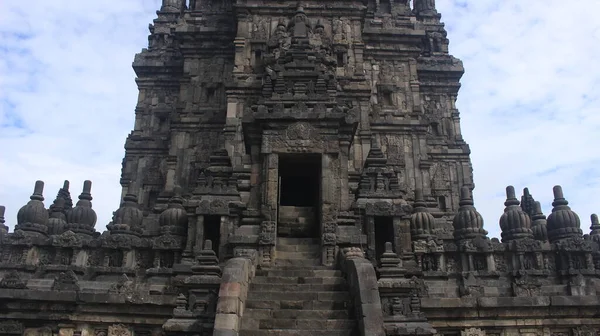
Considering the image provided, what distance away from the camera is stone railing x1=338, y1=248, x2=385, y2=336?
967 cm

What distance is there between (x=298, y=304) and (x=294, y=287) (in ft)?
2.22

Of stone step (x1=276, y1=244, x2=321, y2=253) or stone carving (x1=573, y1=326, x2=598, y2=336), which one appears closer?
stone step (x1=276, y1=244, x2=321, y2=253)

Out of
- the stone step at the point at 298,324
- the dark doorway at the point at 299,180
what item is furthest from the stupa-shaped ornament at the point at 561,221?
the stone step at the point at 298,324

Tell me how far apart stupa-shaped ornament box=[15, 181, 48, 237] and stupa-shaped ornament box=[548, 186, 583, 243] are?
54.2 ft

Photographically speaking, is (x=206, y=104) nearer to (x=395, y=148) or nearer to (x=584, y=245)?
(x=395, y=148)

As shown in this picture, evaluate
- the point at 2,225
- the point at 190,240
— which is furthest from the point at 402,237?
the point at 2,225

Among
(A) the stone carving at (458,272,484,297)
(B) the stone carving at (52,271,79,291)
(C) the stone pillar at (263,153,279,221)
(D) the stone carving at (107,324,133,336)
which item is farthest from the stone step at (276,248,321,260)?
(B) the stone carving at (52,271,79,291)

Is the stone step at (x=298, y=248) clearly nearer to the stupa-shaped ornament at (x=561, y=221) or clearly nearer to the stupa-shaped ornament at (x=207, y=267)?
the stupa-shaped ornament at (x=207, y=267)

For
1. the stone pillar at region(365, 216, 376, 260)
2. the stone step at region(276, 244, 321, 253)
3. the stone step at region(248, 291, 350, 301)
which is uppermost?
the stone pillar at region(365, 216, 376, 260)

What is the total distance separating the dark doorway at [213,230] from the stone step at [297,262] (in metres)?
→ 3.49

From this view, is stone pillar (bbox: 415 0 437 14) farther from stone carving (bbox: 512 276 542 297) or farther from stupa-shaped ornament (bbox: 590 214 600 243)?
stone carving (bbox: 512 276 542 297)

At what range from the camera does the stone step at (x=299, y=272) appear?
40.3 feet

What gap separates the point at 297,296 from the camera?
11.2 metres

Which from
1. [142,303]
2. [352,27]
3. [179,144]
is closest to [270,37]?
[352,27]
